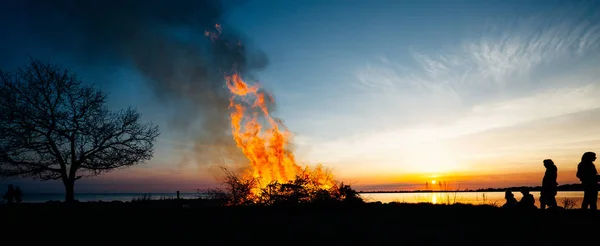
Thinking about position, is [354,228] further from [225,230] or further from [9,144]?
[9,144]

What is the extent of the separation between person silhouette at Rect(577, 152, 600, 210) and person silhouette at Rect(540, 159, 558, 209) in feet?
3.01

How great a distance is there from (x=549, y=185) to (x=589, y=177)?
141 centimetres

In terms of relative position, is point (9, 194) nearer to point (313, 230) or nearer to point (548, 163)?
point (313, 230)

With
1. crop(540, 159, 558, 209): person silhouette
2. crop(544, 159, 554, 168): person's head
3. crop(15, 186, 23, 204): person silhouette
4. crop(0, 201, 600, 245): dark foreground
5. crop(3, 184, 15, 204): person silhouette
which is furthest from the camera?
crop(15, 186, 23, 204): person silhouette

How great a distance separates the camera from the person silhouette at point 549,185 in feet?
44.5

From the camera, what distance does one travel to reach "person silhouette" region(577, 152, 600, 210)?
1252 centimetres

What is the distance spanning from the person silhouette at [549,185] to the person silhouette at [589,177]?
3.01ft

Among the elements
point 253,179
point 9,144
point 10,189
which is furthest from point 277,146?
point 10,189

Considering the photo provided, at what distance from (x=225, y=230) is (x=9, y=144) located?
702 inches

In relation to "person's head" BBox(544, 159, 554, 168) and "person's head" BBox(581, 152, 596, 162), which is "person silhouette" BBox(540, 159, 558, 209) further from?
"person's head" BBox(581, 152, 596, 162)

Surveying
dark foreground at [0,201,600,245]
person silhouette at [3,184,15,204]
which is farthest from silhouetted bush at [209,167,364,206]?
person silhouette at [3,184,15,204]

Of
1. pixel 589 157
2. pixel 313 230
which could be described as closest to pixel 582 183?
pixel 589 157

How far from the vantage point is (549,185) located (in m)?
13.7

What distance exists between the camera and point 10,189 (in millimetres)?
24703
